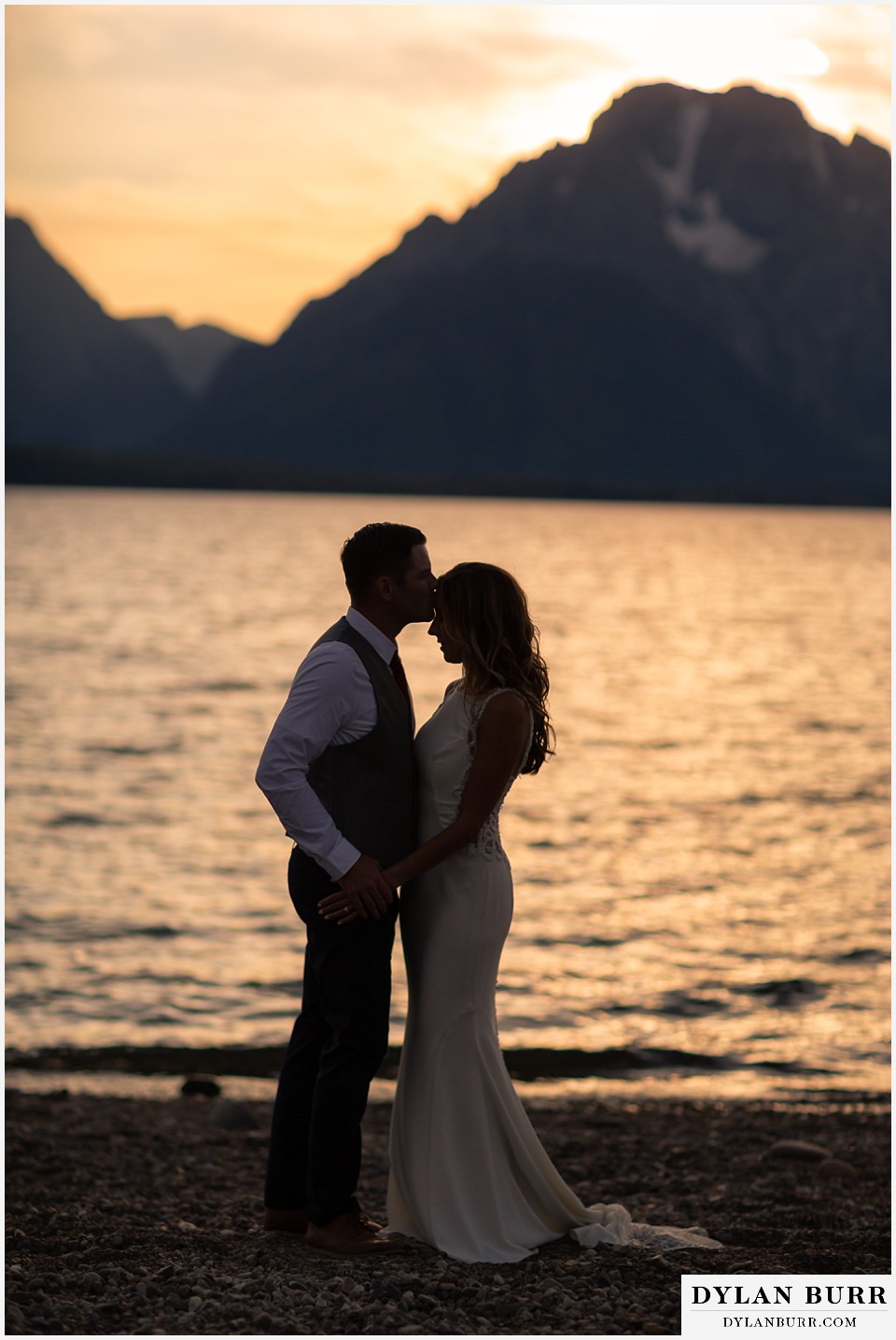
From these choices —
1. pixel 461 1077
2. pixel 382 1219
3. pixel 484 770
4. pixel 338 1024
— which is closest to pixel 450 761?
pixel 484 770

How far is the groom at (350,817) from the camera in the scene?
17.0 ft

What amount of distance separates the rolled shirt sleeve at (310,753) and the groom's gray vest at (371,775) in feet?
0.33

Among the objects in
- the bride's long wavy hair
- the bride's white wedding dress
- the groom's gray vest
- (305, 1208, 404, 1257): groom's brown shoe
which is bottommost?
(305, 1208, 404, 1257): groom's brown shoe

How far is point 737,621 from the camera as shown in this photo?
59.7 metres

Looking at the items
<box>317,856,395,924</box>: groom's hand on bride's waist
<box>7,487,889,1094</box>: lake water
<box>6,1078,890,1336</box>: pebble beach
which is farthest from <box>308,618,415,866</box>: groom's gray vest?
<box>7,487,889,1094</box>: lake water

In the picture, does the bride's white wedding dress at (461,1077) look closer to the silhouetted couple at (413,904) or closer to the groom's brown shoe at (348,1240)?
the silhouetted couple at (413,904)

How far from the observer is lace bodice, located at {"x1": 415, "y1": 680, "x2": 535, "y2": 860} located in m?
5.47

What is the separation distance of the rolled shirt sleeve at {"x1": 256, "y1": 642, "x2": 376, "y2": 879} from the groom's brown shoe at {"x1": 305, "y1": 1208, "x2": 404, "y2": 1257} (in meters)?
1.34

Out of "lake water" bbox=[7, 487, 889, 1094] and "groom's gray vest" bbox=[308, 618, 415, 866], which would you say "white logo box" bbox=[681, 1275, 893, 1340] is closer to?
"groom's gray vest" bbox=[308, 618, 415, 866]

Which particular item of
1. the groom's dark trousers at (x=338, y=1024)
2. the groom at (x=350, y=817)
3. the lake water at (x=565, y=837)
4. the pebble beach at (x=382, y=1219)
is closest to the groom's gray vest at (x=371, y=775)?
the groom at (x=350, y=817)

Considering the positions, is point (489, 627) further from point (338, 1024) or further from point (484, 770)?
point (338, 1024)

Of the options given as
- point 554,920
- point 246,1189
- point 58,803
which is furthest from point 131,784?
point 246,1189

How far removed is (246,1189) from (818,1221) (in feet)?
9.57

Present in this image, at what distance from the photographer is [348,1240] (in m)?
5.47
